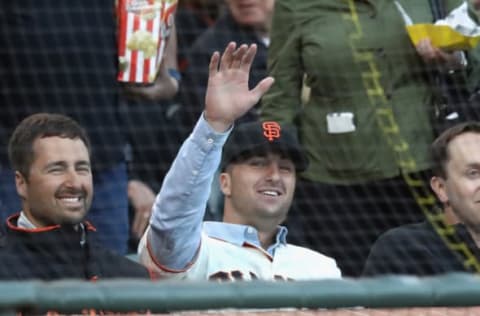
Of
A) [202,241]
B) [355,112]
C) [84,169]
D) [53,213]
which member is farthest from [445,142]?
[53,213]

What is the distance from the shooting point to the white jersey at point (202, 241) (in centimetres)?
407

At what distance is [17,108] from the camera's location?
15.9 feet

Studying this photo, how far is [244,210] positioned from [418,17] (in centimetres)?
100

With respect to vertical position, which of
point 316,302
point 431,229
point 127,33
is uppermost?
point 127,33

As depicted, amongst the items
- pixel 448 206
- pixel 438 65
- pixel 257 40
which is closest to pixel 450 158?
pixel 448 206

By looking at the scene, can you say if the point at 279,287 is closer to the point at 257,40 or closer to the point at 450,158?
the point at 450,158

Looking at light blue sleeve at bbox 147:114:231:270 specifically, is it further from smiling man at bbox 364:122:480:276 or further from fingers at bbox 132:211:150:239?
fingers at bbox 132:211:150:239

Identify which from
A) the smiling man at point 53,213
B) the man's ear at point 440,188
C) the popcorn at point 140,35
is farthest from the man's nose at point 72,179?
the man's ear at point 440,188

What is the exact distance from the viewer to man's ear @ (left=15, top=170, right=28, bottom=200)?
14.0 ft

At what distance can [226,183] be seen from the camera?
4570 millimetres

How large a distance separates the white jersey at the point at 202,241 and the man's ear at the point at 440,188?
0.41 m

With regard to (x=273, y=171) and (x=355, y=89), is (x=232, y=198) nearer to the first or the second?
(x=273, y=171)

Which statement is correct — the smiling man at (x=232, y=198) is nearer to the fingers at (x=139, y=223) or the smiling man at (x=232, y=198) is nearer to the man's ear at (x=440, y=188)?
the man's ear at (x=440, y=188)

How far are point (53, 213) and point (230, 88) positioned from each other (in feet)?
2.07
